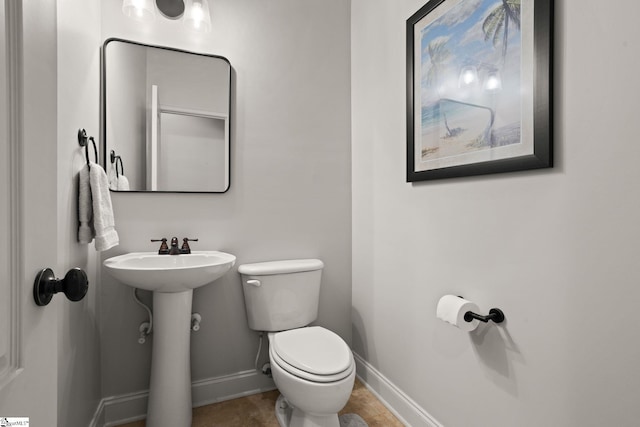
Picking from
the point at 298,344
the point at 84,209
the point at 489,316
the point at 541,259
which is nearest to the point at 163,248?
the point at 84,209

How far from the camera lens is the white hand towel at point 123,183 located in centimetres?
161

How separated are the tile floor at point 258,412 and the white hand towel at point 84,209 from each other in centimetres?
106

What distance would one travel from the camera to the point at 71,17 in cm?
122

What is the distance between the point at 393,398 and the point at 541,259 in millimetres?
1105

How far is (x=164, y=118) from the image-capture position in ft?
5.60

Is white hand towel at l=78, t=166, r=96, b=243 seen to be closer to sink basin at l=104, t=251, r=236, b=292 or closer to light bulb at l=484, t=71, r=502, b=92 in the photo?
sink basin at l=104, t=251, r=236, b=292

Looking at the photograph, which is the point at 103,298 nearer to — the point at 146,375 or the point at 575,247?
the point at 146,375

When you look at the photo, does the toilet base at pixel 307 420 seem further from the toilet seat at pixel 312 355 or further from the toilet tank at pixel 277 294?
the toilet tank at pixel 277 294

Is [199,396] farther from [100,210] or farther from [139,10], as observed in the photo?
[139,10]

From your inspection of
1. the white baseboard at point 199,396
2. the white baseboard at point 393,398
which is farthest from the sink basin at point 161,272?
the white baseboard at point 393,398

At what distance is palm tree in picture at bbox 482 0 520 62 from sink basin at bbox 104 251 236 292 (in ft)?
4.57

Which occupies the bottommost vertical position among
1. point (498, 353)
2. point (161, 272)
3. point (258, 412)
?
point (258, 412)

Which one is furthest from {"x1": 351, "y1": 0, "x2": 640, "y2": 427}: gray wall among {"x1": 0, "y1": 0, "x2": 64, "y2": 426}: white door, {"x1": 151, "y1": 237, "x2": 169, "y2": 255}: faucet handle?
{"x1": 0, "y1": 0, "x2": 64, "y2": 426}: white door

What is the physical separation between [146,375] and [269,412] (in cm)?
68
